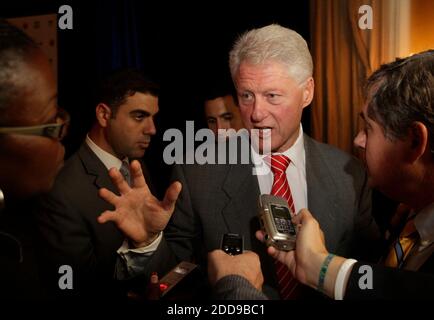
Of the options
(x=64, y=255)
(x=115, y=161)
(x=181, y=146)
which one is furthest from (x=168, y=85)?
(x=64, y=255)

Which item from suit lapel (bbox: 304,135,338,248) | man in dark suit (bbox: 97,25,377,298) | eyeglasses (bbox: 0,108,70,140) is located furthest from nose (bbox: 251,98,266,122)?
eyeglasses (bbox: 0,108,70,140)

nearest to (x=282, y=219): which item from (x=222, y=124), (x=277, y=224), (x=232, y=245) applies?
(x=277, y=224)

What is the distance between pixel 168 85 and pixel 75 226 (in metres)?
1.02

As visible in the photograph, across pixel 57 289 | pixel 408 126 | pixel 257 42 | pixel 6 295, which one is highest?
pixel 257 42

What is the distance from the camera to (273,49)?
1.34 m

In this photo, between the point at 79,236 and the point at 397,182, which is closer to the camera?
the point at 397,182

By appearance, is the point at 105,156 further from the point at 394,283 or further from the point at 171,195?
the point at 394,283

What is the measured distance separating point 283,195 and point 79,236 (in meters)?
0.65

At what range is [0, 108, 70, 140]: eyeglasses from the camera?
91 cm

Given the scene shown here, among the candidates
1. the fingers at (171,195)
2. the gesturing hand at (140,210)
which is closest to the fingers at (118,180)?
the gesturing hand at (140,210)

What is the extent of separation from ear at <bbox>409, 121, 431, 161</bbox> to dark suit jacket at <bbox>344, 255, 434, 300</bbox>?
0.82 feet

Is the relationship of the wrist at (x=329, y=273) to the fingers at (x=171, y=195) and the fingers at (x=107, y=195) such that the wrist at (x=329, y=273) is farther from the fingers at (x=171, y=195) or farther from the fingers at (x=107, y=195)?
the fingers at (x=107, y=195)

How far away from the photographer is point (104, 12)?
5.76 ft
